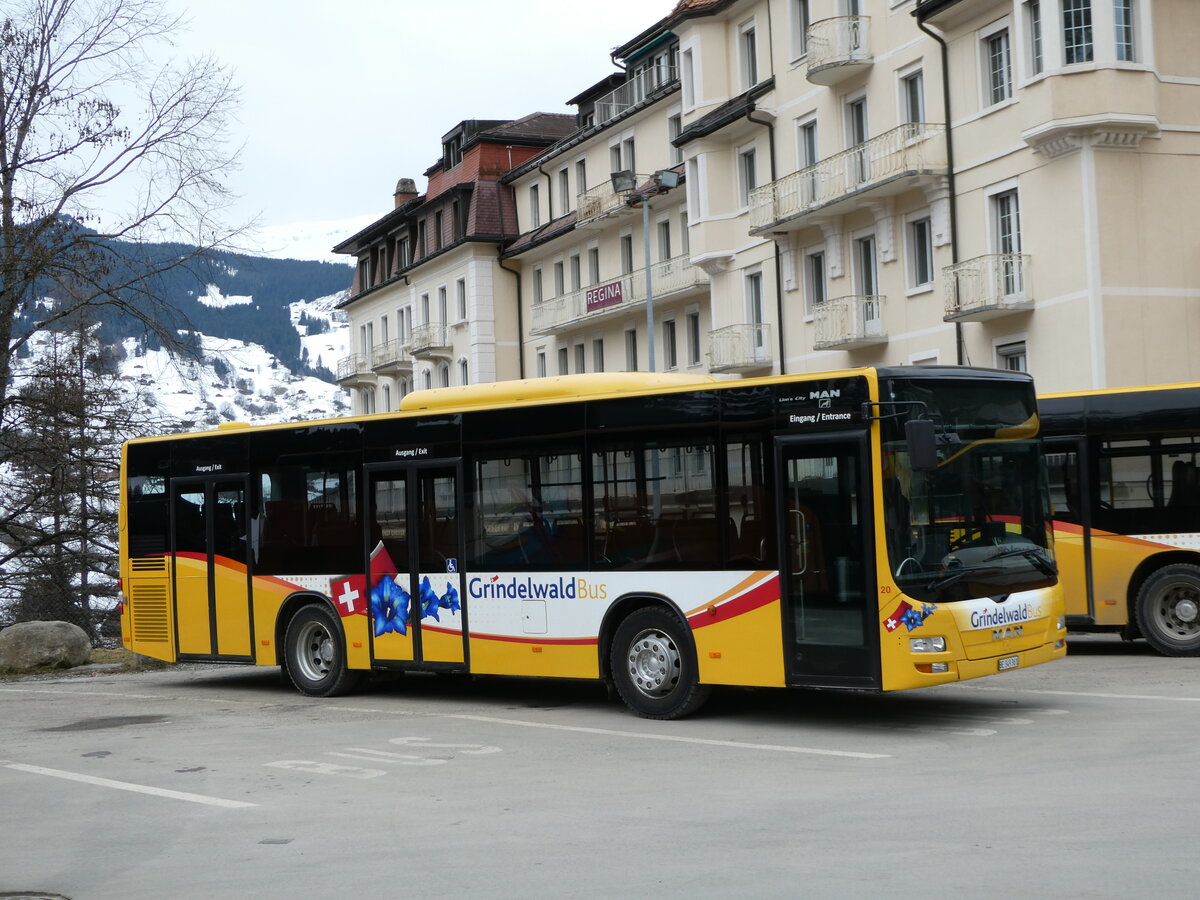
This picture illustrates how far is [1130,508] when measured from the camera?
1753 cm

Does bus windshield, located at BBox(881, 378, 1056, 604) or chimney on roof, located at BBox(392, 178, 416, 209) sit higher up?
chimney on roof, located at BBox(392, 178, 416, 209)

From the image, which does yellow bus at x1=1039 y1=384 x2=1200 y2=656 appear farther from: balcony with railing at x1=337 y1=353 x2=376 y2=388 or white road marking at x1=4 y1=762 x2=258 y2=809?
balcony with railing at x1=337 y1=353 x2=376 y2=388

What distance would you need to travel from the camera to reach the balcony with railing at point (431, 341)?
62031 mm

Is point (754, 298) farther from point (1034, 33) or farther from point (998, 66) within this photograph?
point (1034, 33)

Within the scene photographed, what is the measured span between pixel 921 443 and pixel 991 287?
20.1m

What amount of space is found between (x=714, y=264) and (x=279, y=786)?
107 ft

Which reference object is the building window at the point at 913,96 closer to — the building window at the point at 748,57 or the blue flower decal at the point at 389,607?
the building window at the point at 748,57

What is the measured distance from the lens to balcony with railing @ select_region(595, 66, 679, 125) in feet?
157

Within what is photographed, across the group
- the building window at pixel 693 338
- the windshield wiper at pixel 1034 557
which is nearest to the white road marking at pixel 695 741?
the windshield wiper at pixel 1034 557

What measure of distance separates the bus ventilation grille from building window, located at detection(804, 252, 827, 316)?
75.5 feet

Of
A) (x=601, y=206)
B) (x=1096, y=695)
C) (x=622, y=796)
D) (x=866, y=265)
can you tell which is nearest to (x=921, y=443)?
(x=622, y=796)

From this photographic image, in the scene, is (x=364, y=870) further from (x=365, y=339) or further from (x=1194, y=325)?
(x=365, y=339)

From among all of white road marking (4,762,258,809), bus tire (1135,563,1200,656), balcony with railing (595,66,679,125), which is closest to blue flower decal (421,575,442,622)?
white road marking (4,762,258,809)

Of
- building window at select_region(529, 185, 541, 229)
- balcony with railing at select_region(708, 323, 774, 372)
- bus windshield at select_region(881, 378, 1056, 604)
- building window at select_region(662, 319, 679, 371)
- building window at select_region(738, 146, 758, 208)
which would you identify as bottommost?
bus windshield at select_region(881, 378, 1056, 604)
